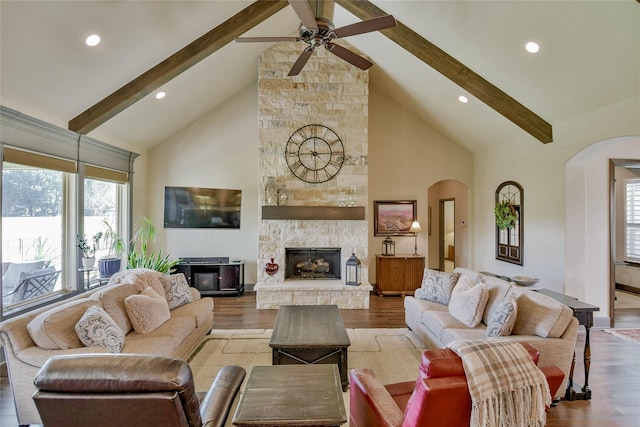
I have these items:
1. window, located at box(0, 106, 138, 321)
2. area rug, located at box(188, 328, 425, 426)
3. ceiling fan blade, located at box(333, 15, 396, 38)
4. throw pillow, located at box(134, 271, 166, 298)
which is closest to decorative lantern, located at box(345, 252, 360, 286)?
area rug, located at box(188, 328, 425, 426)

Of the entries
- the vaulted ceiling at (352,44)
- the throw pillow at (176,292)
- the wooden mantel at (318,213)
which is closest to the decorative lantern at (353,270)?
the wooden mantel at (318,213)

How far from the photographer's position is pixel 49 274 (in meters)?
4.15

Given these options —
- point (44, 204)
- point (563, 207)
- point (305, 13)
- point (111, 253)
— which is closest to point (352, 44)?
point (305, 13)

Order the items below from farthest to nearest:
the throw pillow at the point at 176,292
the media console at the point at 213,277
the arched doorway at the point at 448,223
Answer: the arched doorway at the point at 448,223 → the media console at the point at 213,277 → the throw pillow at the point at 176,292

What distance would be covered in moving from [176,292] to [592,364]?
482cm

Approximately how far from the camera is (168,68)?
4.39 meters

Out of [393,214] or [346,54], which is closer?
[346,54]

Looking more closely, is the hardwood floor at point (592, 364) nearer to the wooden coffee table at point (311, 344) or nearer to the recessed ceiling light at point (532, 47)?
the wooden coffee table at point (311, 344)

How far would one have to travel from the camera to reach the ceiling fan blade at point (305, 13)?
8.27ft

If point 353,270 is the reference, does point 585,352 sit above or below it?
below

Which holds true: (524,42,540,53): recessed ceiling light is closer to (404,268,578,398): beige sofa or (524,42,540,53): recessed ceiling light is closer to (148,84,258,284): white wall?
(404,268,578,398): beige sofa

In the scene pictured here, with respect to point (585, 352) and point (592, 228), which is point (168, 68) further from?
point (592, 228)

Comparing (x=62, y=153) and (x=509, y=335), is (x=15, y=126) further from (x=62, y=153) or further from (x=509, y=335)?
(x=509, y=335)

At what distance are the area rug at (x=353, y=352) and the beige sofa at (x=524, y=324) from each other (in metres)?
0.34
